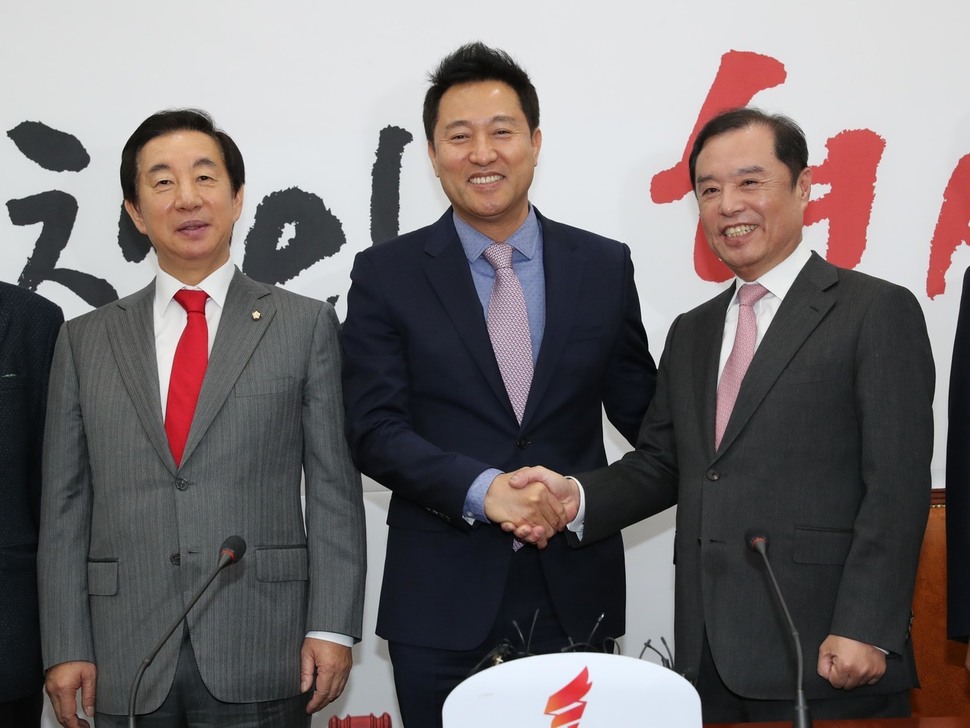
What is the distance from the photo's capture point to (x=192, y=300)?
6.74ft

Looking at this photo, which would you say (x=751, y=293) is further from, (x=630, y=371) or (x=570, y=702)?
(x=570, y=702)

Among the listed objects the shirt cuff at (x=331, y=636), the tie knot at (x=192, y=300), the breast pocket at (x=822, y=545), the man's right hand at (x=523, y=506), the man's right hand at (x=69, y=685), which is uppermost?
the tie knot at (x=192, y=300)

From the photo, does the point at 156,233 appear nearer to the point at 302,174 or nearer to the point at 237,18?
the point at 302,174

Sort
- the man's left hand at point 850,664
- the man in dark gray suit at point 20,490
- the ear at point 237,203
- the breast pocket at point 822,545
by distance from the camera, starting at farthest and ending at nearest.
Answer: the ear at point 237,203
the man in dark gray suit at point 20,490
the breast pocket at point 822,545
the man's left hand at point 850,664

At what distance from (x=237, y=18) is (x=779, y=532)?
1.83 meters

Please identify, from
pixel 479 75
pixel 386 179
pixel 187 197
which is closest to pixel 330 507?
pixel 187 197

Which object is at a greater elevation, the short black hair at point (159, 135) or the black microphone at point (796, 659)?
the short black hair at point (159, 135)

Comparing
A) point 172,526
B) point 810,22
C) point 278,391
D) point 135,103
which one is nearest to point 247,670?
point 172,526

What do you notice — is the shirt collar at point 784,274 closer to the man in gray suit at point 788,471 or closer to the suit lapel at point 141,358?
the man in gray suit at point 788,471

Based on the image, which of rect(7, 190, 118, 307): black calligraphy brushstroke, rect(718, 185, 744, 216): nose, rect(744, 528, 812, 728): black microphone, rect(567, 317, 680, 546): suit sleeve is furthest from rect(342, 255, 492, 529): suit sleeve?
rect(7, 190, 118, 307): black calligraphy brushstroke

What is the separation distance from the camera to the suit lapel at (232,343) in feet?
6.30

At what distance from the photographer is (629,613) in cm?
276

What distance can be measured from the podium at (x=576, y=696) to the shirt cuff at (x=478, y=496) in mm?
705

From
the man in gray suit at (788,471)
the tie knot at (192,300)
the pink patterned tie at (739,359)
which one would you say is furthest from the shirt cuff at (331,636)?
the pink patterned tie at (739,359)
